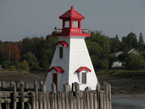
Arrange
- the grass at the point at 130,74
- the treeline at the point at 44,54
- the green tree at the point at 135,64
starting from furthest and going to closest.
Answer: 1. the treeline at the point at 44,54
2. the green tree at the point at 135,64
3. the grass at the point at 130,74

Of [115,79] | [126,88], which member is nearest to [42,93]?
[126,88]

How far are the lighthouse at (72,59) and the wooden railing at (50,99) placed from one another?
338 centimetres

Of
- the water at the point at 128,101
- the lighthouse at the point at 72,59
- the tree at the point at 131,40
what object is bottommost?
the water at the point at 128,101

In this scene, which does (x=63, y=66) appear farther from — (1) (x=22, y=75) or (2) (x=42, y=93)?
(1) (x=22, y=75)

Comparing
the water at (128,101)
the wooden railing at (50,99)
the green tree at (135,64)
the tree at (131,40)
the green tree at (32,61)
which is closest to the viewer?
the wooden railing at (50,99)

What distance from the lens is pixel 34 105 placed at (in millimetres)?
21578

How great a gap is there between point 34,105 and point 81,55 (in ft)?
25.4

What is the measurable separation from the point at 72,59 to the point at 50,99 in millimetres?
6307

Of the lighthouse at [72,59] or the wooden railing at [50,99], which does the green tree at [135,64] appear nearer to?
the lighthouse at [72,59]

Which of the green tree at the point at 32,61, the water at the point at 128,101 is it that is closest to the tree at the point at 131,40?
the green tree at the point at 32,61

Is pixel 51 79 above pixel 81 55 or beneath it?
beneath

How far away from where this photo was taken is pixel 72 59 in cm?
2780

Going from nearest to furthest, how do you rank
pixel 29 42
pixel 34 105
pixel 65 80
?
pixel 34 105
pixel 65 80
pixel 29 42

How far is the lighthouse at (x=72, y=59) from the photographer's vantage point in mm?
27766
